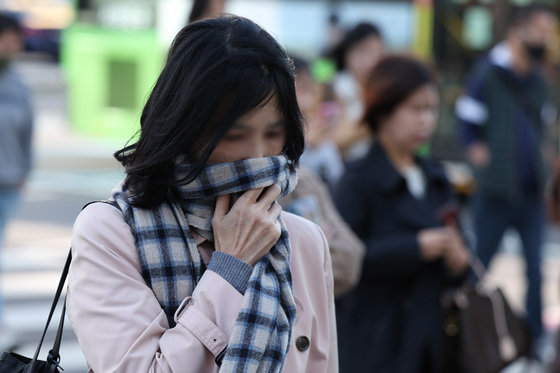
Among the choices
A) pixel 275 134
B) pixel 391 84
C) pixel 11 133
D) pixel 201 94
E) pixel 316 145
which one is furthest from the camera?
pixel 11 133

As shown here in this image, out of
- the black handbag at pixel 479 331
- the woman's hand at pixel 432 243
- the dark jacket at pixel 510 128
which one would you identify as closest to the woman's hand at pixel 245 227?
the woman's hand at pixel 432 243

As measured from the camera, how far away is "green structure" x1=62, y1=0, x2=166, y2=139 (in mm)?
17656

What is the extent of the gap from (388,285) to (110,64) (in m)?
14.7

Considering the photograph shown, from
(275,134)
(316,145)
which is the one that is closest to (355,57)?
(316,145)

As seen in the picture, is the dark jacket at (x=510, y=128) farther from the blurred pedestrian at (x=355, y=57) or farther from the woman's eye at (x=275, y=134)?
the woman's eye at (x=275, y=134)

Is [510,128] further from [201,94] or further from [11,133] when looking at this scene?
[201,94]

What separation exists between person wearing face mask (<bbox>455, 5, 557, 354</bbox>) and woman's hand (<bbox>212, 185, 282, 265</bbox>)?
5.00m

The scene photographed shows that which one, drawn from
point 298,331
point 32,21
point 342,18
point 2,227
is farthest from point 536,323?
point 32,21

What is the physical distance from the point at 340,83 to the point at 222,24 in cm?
536

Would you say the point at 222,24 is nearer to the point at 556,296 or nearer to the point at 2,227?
the point at 2,227

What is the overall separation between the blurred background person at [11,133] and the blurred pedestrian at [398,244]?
327 cm

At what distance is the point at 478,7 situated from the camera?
11.5 m

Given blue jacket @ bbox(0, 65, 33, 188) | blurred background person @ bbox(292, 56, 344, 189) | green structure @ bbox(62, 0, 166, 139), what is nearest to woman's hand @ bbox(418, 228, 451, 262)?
blurred background person @ bbox(292, 56, 344, 189)

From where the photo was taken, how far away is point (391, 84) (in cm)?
431
